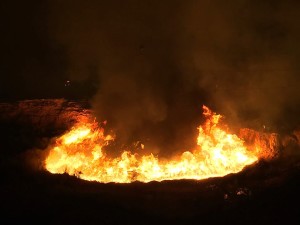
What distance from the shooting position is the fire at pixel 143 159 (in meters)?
9.80

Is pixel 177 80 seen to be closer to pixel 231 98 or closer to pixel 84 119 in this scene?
pixel 231 98

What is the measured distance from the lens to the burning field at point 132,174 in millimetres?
7566

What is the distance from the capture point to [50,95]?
14523 mm

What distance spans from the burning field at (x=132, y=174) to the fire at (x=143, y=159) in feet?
0.11

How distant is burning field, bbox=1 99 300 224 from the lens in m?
7.57

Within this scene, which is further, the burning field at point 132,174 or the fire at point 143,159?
the fire at point 143,159

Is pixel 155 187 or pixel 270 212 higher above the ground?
pixel 155 187

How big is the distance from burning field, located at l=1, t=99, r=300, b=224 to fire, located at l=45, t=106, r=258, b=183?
1.3 inches

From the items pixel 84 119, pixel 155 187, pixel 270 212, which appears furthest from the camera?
pixel 84 119

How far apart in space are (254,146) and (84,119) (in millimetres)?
6456

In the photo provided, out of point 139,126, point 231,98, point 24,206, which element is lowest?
point 24,206

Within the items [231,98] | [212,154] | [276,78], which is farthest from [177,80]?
[212,154]

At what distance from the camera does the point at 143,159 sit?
10828mm

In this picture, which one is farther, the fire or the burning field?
the fire
